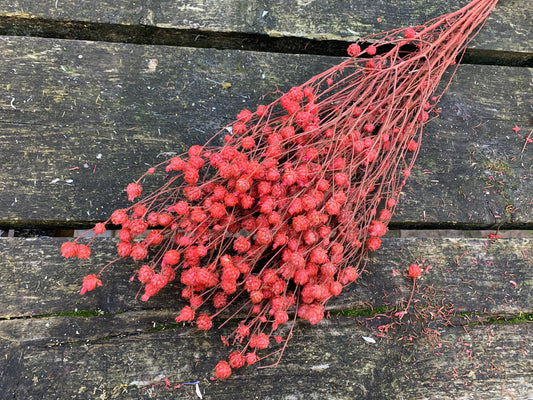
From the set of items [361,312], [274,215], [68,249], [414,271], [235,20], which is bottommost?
[361,312]

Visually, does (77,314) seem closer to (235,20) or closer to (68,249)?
(68,249)

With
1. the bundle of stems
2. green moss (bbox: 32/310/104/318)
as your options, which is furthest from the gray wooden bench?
the bundle of stems

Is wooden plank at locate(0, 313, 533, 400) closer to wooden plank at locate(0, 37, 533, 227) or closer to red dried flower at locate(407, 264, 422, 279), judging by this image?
red dried flower at locate(407, 264, 422, 279)

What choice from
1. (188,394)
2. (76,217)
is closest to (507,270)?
(188,394)

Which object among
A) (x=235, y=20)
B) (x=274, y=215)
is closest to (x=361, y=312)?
(x=274, y=215)

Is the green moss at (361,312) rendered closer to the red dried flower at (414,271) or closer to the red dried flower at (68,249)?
the red dried flower at (414,271)

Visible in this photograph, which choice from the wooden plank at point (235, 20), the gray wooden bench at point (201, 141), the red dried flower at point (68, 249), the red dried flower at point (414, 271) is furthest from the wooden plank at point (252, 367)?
the wooden plank at point (235, 20)
